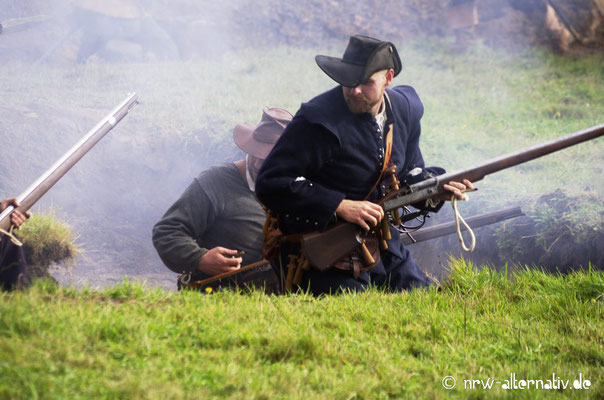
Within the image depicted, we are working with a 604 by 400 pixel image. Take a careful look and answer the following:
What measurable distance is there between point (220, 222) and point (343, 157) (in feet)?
6.68

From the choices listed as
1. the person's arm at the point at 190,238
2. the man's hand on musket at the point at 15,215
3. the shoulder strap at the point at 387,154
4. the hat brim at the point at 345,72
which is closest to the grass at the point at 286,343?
the shoulder strap at the point at 387,154

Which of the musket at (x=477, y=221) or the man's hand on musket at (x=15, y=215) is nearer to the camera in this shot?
the man's hand on musket at (x=15, y=215)

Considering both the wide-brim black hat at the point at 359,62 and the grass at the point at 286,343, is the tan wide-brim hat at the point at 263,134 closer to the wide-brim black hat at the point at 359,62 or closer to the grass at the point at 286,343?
the wide-brim black hat at the point at 359,62

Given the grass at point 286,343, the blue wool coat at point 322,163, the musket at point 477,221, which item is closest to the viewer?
the grass at point 286,343

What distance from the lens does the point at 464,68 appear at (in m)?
13.0

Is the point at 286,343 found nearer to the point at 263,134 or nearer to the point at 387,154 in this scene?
the point at 387,154

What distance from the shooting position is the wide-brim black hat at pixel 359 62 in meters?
4.08

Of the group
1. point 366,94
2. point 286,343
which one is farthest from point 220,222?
point 286,343

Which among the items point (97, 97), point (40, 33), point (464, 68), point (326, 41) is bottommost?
point (464, 68)

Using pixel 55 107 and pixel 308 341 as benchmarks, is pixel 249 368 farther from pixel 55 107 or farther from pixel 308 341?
pixel 55 107

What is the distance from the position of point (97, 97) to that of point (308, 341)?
24.4ft

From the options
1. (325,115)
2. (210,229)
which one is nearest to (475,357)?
(325,115)

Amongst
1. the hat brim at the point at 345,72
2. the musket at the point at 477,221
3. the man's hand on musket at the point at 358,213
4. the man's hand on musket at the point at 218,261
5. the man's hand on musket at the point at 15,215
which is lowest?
the musket at the point at 477,221

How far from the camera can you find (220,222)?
591cm
